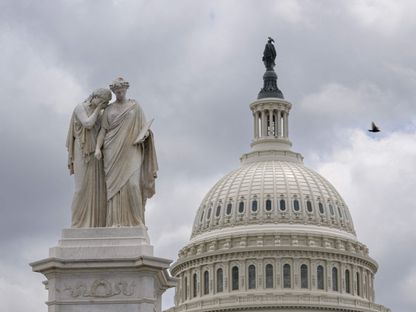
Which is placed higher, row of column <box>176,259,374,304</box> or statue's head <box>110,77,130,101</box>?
row of column <box>176,259,374,304</box>

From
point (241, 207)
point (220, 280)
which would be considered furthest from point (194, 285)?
point (241, 207)

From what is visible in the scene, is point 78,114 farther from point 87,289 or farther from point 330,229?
point 330,229

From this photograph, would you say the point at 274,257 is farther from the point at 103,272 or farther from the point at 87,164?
the point at 103,272

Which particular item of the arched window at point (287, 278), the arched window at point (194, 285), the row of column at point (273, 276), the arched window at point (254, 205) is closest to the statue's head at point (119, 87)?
the row of column at point (273, 276)

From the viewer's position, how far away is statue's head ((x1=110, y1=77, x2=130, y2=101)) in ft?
79.7

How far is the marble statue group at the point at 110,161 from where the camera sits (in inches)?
939

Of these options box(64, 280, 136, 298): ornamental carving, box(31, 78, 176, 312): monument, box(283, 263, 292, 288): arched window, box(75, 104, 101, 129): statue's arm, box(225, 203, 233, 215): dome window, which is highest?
box(225, 203, 233, 215): dome window

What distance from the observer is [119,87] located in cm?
2438

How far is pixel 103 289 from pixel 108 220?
42.5 inches

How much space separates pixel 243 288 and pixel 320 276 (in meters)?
9.81

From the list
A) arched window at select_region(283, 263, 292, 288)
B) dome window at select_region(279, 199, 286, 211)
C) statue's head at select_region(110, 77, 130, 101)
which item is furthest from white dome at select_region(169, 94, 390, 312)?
statue's head at select_region(110, 77, 130, 101)

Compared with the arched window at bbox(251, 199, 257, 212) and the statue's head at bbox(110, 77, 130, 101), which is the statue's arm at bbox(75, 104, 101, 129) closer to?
the statue's head at bbox(110, 77, 130, 101)

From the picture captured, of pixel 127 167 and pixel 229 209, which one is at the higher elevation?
pixel 229 209

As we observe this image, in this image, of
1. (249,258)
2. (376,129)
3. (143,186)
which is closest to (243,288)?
(249,258)
